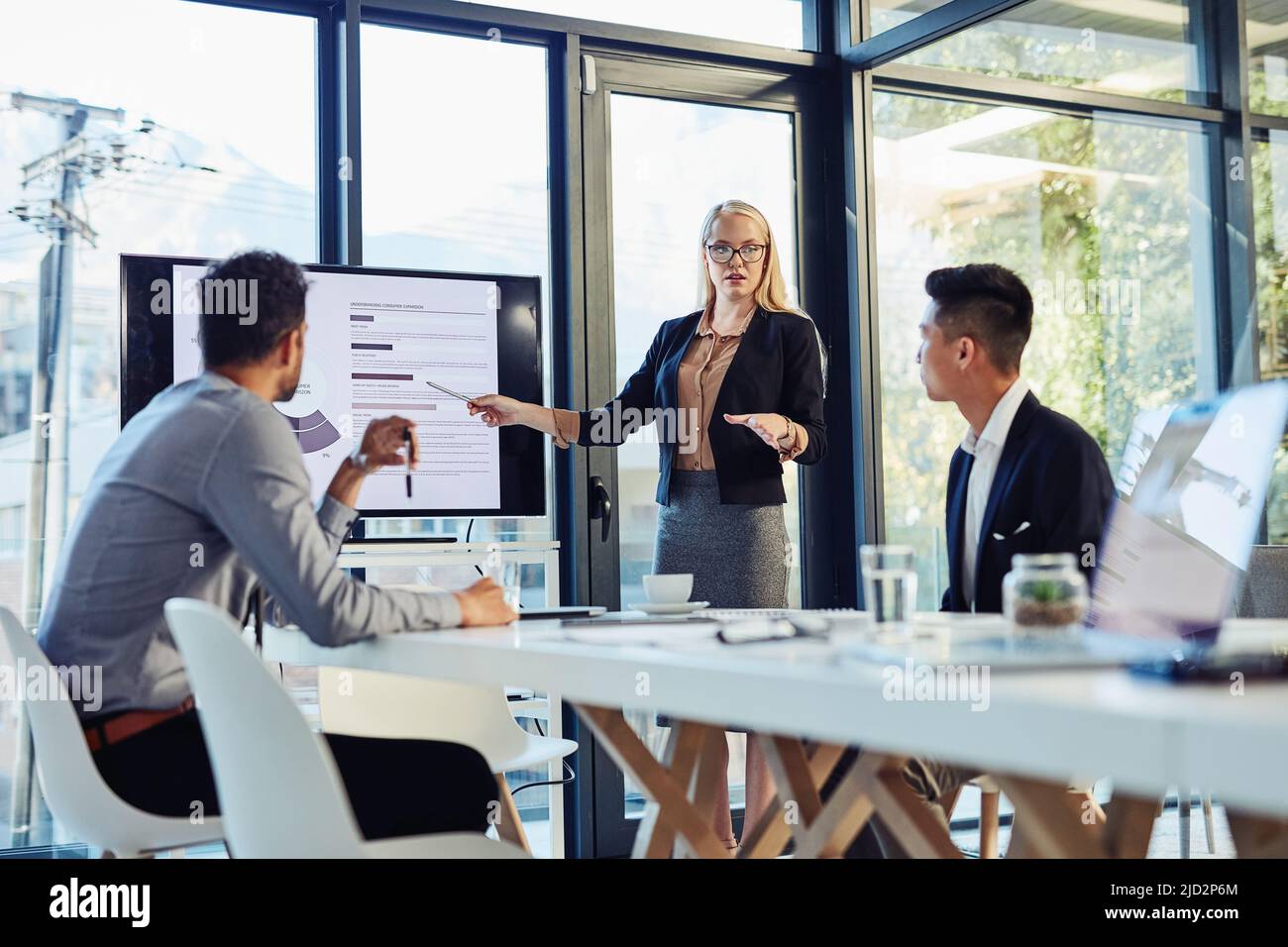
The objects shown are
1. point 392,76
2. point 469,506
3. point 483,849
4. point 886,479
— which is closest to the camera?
point 483,849

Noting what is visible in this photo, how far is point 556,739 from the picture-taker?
3.31m

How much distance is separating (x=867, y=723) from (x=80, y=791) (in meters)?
1.36

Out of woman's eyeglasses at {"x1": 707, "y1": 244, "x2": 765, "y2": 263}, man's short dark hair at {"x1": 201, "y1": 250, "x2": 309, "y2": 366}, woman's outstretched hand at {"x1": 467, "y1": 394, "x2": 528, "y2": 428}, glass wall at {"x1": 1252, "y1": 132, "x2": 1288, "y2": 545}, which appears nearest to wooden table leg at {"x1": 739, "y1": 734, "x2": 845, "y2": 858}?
man's short dark hair at {"x1": 201, "y1": 250, "x2": 309, "y2": 366}

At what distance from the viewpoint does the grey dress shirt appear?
192 cm

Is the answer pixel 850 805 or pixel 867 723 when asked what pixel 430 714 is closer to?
pixel 850 805

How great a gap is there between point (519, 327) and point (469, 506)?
0.55 m

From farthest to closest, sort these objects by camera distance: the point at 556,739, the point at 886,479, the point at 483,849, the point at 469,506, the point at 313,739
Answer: the point at 886,479 < the point at 469,506 < the point at 556,739 < the point at 483,849 < the point at 313,739

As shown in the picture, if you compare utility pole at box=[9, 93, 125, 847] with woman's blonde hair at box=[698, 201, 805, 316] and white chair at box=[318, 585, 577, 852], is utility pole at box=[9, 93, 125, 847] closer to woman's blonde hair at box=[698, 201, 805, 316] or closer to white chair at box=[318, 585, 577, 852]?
white chair at box=[318, 585, 577, 852]

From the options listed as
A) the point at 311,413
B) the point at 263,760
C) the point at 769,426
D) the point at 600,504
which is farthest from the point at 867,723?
the point at 600,504

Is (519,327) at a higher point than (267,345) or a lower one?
higher

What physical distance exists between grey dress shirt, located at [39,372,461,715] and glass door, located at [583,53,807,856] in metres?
2.40

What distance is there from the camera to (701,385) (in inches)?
138

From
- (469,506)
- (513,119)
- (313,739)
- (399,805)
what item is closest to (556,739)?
(469,506)
